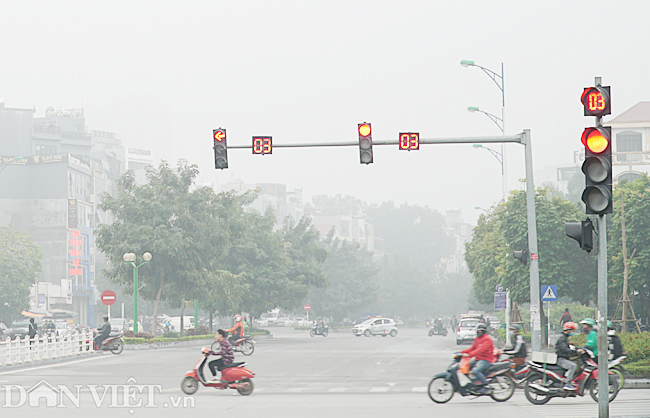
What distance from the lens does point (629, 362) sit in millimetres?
21531

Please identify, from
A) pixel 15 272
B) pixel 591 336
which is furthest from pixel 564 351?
pixel 15 272

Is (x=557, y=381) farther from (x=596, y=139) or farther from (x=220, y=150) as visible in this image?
(x=220, y=150)

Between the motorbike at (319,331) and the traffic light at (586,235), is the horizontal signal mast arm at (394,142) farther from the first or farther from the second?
the motorbike at (319,331)

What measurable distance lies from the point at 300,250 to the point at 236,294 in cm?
1668

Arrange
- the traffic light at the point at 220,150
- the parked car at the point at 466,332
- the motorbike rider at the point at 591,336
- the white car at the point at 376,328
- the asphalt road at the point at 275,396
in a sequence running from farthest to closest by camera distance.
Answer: the white car at the point at 376,328, the parked car at the point at 466,332, the traffic light at the point at 220,150, the motorbike rider at the point at 591,336, the asphalt road at the point at 275,396

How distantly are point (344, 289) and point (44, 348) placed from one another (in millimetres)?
65846

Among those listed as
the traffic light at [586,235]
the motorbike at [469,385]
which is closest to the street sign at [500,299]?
the motorbike at [469,385]

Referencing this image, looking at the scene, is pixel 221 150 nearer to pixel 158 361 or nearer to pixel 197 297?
pixel 158 361

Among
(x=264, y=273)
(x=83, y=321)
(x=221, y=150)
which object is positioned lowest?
(x=83, y=321)

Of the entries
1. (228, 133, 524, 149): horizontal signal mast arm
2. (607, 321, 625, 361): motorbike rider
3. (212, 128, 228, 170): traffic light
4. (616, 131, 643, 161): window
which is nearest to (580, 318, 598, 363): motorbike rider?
(607, 321, 625, 361): motorbike rider

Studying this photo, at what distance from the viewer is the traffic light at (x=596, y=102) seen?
1128 centimetres

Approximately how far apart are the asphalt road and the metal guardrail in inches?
41.2

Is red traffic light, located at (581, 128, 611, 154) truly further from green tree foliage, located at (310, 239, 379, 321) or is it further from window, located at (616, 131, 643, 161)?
green tree foliage, located at (310, 239, 379, 321)

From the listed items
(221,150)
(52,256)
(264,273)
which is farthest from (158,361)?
(52,256)
